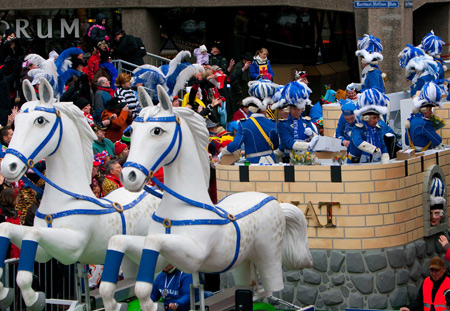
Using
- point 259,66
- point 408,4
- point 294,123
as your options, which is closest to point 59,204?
point 294,123

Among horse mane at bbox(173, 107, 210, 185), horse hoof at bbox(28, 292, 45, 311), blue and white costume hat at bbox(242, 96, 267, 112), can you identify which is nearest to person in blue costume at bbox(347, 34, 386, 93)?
blue and white costume hat at bbox(242, 96, 267, 112)

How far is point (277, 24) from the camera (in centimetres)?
2592

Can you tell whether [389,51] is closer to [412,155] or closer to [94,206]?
[412,155]

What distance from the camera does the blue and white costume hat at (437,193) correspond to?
43.2ft

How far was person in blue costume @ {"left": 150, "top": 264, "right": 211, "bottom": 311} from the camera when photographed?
10547mm

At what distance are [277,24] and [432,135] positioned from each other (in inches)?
489

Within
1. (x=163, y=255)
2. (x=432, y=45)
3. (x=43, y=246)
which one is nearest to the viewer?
(x=163, y=255)

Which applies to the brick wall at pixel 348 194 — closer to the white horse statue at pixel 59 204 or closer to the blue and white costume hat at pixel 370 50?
the white horse statue at pixel 59 204

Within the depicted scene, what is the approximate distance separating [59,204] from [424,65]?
790 centimetres

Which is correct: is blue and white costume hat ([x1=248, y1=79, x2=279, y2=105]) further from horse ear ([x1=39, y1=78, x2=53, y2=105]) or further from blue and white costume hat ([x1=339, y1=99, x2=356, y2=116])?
horse ear ([x1=39, y1=78, x2=53, y2=105])

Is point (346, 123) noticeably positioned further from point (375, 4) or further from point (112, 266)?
point (375, 4)

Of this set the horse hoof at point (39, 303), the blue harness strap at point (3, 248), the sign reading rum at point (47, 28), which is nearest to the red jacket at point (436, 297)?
the horse hoof at point (39, 303)

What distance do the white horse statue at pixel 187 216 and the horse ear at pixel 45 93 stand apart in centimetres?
101

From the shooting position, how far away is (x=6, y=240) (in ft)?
31.5
